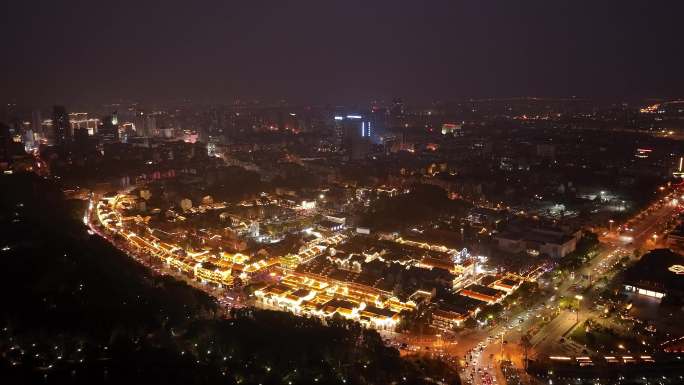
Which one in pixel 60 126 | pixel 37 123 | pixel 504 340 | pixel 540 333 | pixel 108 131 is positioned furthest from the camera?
pixel 37 123

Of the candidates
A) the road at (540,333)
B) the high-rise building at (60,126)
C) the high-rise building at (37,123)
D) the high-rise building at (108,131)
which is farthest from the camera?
the high-rise building at (37,123)

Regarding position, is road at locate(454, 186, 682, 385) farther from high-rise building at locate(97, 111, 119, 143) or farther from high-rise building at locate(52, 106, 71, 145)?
high-rise building at locate(97, 111, 119, 143)

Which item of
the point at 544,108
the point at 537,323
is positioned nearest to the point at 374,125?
the point at 544,108

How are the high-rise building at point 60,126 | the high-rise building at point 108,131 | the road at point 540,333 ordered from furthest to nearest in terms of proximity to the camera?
the high-rise building at point 108,131 → the high-rise building at point 60,126 → the road at point 540,333

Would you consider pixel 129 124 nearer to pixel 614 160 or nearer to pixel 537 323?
pixel 614 160

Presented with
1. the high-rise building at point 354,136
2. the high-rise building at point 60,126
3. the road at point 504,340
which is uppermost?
the high-rise building at point 60,126

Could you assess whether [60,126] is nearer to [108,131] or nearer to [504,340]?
[108,131]

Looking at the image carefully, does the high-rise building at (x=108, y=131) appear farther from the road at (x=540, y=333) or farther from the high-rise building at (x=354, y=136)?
the road at (x=540, y=333)

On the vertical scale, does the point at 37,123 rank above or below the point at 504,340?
above

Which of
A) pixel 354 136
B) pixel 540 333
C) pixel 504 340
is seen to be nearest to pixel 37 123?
pixel 354 136

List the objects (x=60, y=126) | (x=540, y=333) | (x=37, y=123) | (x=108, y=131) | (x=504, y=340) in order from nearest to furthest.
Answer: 1. (x=504, y=340)
2. (x=540, y=333)
3. (x=60, y=126)
4. (x=108, y=131)
5. (x=37, y=123)

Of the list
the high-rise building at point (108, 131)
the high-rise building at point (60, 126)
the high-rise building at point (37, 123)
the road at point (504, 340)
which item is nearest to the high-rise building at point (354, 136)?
the high-rise building at point (108, 131)
